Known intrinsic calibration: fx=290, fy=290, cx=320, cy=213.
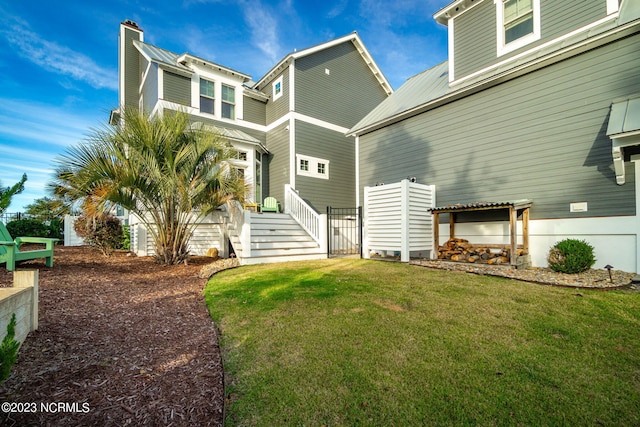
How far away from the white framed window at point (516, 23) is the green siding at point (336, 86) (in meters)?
7.35

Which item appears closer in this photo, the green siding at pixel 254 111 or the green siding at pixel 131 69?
the green siding at pixel 254 111

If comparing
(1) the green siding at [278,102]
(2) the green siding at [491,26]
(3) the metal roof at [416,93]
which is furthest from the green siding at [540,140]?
(1) the green siding at [278,102]

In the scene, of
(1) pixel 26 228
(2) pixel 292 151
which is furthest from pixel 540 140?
(1) pixel 26 228

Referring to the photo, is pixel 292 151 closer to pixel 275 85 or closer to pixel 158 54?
pixel 275 85

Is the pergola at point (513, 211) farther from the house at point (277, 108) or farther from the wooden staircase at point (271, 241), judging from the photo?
the house at point (277, 108)

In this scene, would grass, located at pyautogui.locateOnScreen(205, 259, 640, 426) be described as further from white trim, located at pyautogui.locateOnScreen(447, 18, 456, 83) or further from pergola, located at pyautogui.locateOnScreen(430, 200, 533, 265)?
white trim, located at pyautogui.locateOnScreen(447, 18, 456, 83)

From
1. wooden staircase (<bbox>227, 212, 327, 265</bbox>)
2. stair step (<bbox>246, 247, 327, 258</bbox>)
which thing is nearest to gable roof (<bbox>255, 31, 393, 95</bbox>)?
wooden staircase (<bbox>227, 212, 327, 265</bbox>)

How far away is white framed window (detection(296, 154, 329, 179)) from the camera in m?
12.7

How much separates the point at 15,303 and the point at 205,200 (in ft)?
16.6

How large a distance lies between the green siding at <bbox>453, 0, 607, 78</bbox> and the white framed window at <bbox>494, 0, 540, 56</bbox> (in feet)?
0.36

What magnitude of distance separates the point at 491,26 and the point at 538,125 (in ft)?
11.7

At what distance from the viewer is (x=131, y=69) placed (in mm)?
14484

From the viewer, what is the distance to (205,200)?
7391 millimetres

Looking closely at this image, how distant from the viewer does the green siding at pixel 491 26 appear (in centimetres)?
690
